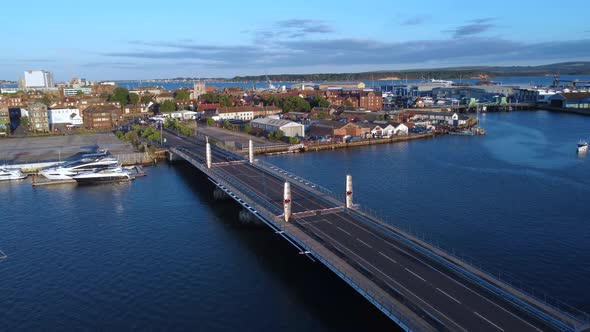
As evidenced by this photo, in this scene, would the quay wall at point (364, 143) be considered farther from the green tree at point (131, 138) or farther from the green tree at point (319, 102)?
the green tree at point (319, 102)

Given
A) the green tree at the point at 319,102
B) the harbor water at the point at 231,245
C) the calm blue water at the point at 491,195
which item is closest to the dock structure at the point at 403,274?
the harbor water at the point at 231,245

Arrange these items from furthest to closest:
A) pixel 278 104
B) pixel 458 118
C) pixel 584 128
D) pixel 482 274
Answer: pixel 278 104 < pixel 458 118 < pixel 584 128 < pixel 482 274

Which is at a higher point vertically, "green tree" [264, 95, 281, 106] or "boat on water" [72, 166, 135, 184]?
"green tree" [264, 95, 281, 106]

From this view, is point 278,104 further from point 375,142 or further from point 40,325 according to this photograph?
point 40,325

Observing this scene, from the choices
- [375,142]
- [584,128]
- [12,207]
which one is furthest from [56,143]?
[584,128]

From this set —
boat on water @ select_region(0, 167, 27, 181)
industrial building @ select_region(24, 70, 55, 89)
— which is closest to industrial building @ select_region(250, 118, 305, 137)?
boat on water @ select_region(0, 167, 27, 181)

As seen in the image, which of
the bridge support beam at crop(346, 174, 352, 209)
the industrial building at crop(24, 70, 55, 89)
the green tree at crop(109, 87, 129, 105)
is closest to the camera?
the bridge support beam at crop(346, 174, 352, 209)

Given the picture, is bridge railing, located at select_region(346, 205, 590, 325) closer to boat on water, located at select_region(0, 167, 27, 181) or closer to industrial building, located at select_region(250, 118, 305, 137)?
boat on water, located at select_region(0, 167, 27, 181)
